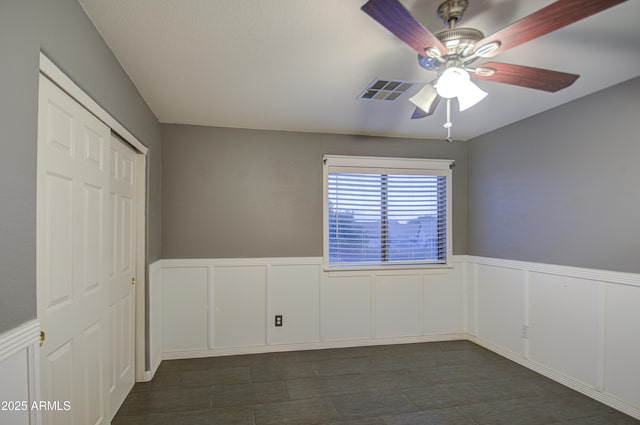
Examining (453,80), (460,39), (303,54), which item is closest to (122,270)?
(303,54)

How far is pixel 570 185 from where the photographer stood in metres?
3.11

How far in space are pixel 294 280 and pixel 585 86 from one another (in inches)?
124

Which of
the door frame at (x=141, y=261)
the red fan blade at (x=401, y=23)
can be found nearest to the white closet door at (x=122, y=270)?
the door frame at (x=141, y=261)

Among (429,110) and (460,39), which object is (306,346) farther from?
(460,39)

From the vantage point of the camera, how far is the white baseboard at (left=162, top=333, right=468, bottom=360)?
3.74 meters

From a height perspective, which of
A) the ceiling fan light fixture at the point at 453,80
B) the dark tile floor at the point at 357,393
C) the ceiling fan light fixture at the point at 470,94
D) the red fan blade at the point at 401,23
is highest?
the red fan blade at the point at 401,23

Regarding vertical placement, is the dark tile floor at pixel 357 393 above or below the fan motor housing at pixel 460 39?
below

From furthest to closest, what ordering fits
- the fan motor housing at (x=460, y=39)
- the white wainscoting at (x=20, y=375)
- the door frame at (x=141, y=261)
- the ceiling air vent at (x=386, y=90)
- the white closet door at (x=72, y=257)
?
the door frame at (x=141, y=261) → the ceiling air vent at (x=386, y=90) → the fan motor housing at (x=460, y=39) → the white closet door at (x=72, y=257) → the white wainscoting at (x=20, y=375)

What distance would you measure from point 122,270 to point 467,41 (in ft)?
9.02

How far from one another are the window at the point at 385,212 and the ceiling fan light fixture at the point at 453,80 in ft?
7.89

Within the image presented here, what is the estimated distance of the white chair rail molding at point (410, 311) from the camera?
2.85 metres

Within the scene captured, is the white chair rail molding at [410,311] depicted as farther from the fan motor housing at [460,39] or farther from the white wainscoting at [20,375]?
the fan motor housing at [460,39]

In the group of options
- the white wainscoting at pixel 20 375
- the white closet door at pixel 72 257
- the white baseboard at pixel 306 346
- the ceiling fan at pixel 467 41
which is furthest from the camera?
the white baseboard at pixel 306 346

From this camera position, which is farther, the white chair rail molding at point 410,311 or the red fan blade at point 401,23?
the white chair rail molding at point 410,311
